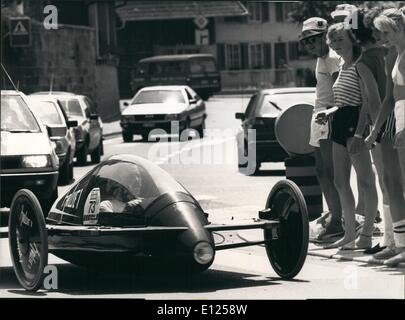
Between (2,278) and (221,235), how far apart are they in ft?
5.99

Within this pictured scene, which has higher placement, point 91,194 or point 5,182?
point 91,194

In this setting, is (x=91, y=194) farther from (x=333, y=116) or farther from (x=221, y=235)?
(x=333, y=116)

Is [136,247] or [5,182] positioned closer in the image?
[136,247]

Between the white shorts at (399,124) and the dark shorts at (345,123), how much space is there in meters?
1.08

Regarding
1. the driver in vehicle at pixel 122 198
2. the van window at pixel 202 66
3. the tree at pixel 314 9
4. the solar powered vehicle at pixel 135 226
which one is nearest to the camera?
the solar powered vehicle at pixel 135 226

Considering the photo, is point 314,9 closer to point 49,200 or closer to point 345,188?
point 49,200

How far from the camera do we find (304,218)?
10.2 m

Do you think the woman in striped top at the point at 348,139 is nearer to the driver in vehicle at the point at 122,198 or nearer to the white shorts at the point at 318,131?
the white shorts at the point at 318,131

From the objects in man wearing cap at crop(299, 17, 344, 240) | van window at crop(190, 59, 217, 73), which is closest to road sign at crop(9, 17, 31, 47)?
man wearing cap at crop(299, 17, 344, 240)

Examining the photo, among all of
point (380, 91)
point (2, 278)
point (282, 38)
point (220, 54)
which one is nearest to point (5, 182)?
point (2, 278)

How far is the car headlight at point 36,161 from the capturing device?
15.6m

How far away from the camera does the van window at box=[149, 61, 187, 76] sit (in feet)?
179

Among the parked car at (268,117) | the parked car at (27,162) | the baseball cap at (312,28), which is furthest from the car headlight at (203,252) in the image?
the parked car at (268,117)

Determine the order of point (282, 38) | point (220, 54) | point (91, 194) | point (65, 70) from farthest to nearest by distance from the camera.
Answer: point (220, 54) → point (282, 38) → point (65, 70) → point (91, 194)
